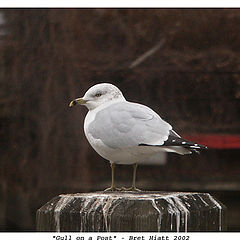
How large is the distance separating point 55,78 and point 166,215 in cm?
137

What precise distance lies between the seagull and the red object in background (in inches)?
38.0

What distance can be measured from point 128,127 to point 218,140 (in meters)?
1.05

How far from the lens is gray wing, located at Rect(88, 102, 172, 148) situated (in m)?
1.62

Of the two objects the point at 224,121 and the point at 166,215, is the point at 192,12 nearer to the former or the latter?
the point at 224,121

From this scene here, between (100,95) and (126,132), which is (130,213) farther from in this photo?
(100,95)

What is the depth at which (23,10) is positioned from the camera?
2740mm

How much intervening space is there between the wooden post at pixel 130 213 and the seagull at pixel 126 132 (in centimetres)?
12

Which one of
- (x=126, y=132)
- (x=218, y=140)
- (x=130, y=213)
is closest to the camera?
(x=130, y=213)

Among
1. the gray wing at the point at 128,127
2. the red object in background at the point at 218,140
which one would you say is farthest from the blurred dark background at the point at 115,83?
the gray wing at the point at 128,127

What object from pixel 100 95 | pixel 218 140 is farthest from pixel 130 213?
pixel 218 140

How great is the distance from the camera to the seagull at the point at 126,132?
1.62 metres

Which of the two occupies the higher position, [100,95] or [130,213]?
[100,95]

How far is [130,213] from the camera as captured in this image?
4.74 ft

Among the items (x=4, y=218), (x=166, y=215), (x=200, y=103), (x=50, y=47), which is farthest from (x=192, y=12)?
(x=166, y=215)
